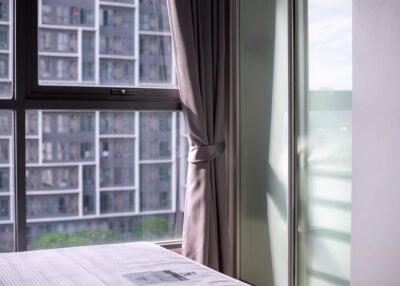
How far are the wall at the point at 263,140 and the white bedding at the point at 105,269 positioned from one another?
40.3 inches

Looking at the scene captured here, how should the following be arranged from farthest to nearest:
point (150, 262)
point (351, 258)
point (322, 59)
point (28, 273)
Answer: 1. point (322, 59)
2. point (351, 258)
3. point (150, 262)
4. point (28, 273)

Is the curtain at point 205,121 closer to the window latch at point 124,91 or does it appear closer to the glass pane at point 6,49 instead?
A: the window latch at point 124,91

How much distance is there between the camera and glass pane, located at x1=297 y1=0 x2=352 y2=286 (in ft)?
9.77

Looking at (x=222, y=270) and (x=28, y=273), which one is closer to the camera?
(x=28, y=273)

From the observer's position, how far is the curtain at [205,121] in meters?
3.67

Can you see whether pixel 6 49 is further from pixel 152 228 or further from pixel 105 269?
pixel 105 269

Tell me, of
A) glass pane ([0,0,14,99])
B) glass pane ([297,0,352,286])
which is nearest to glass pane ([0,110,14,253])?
glass pane ([0,0,14,99])

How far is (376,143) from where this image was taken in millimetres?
2703

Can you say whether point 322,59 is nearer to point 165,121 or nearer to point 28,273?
point 165,121

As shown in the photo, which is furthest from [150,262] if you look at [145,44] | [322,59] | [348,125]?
[145,44]

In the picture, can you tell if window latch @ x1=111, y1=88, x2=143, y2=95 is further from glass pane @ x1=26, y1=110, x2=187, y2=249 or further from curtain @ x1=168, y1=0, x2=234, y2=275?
curtain @ x1=168, y1=0, x2=234, y2=275

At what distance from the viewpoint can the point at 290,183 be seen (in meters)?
3.35

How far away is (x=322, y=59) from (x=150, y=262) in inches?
55.1

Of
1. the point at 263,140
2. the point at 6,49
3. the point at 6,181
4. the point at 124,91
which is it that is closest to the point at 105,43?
the point at 124,91
